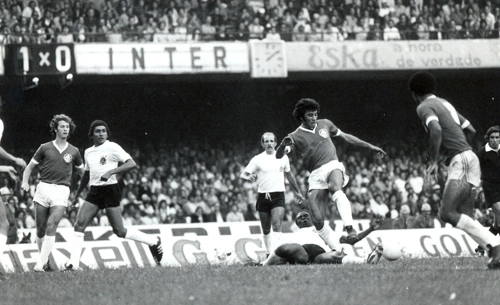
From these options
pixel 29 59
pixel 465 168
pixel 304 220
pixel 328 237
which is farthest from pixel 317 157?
pixel 29 59

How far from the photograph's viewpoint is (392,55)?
26656 mm

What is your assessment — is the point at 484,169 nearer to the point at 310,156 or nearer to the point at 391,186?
the point at 310,156

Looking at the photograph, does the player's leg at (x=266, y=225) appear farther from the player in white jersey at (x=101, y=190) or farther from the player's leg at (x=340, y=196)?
the player's leg at (x=340, y=196)

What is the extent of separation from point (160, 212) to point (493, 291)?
15314 millimetres

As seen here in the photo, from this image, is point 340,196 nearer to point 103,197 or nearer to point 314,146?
point 314,146

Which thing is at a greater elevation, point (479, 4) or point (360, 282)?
point (479, 4)

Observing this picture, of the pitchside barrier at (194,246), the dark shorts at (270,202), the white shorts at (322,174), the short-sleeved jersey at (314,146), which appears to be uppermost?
the short-sleeved jersey at (314,146)

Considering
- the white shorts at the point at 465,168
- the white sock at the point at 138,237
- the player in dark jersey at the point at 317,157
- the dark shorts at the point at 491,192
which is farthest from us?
the dark shorts at the point at 491,192

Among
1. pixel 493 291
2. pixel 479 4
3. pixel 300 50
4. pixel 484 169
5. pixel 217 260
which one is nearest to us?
pixel 493 291

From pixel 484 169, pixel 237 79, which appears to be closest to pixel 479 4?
pixel 237 79

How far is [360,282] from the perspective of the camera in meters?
8.91

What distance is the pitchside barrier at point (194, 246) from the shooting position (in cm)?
1616

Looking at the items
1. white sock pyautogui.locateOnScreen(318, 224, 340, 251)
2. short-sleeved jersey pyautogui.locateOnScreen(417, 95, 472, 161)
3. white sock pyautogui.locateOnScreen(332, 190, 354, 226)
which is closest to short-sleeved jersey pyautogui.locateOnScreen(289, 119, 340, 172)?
white sock pyautogui.locateOnScreen(332, 190, 354, 226)

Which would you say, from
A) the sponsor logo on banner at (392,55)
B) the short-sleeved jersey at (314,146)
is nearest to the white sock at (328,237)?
the short-sleeved jersey at (314,146)
